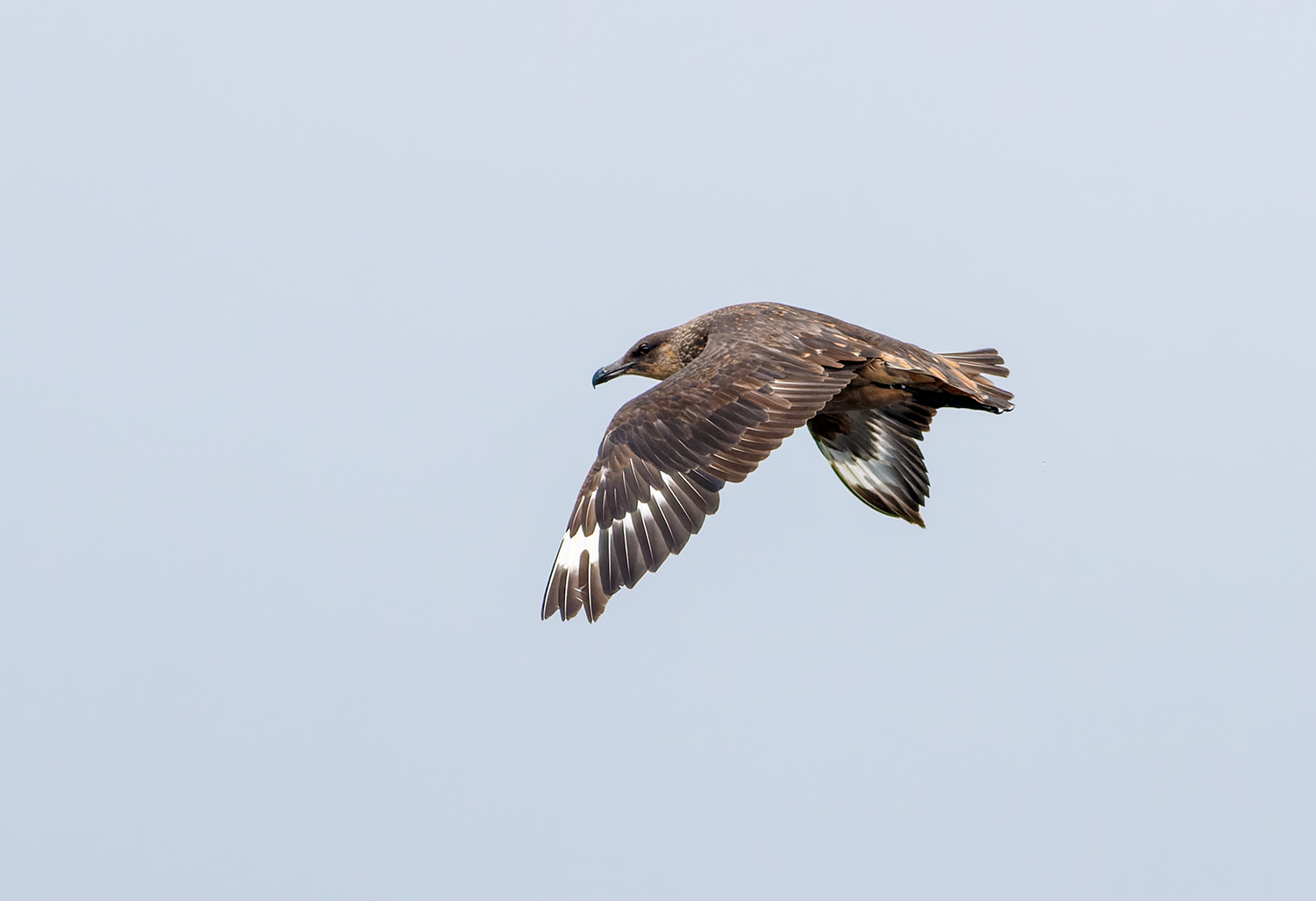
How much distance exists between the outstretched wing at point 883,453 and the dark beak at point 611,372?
1335 mm

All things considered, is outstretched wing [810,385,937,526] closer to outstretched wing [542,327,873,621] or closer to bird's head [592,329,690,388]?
bird's head [592,329,690,388]

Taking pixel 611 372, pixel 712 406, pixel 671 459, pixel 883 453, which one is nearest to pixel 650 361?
pixel 611 372

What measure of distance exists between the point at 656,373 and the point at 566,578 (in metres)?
2.65

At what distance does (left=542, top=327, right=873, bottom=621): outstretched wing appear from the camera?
782cm

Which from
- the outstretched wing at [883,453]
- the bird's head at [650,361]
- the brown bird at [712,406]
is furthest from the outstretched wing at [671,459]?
the outstretched wing at [883,453]

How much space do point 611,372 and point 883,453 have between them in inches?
74.7

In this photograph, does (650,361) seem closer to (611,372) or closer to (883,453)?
(611,372)

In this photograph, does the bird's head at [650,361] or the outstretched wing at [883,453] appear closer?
the bird's head at [650,361]

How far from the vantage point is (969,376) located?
31.2 ft

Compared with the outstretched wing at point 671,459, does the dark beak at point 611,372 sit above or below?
above

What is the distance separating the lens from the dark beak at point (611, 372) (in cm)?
1031

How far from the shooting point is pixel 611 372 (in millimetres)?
10336

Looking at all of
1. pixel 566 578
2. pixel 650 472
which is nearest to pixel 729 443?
pixel 650 472

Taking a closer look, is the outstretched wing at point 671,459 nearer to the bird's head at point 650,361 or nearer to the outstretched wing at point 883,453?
the bird's head at point 650,361
